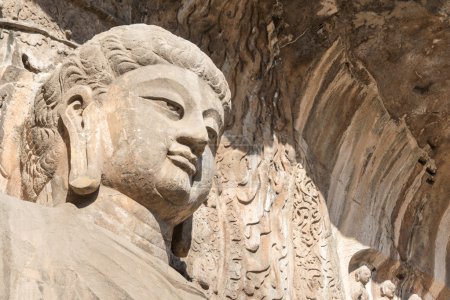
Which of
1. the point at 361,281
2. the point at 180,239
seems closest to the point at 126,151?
the point at 180,239

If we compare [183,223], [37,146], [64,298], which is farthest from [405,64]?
[64,298]

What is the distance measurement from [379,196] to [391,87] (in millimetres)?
582

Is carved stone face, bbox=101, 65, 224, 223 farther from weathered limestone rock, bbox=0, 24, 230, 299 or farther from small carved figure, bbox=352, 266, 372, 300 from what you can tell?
small carved figure, bbox=352, 266, 372, 300

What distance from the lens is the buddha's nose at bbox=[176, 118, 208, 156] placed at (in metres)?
4.06

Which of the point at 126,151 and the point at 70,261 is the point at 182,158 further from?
the point at 70,261

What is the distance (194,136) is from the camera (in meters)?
4.07

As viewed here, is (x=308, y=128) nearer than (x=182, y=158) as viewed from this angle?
No

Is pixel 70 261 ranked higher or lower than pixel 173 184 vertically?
lower

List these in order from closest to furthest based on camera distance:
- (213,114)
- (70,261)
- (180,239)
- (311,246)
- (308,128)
Answer: (70,261)
(213,114)
(180,239)
(311,246)
(308,128)

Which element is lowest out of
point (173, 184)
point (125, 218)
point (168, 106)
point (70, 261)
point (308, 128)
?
point (70, 261)

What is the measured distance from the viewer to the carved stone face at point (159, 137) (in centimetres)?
399

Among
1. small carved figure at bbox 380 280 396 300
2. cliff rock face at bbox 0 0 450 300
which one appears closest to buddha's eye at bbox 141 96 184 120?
cliff rock face at bbox 0 0 450 300

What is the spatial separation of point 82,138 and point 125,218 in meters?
0.30

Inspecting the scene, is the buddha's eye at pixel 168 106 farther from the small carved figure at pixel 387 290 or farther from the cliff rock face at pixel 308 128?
the small carved figure at pixel 387 290
